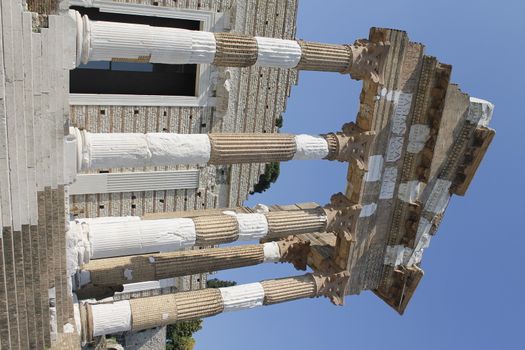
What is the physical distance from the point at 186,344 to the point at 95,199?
14357 mm

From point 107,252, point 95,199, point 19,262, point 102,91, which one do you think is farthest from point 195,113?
point 19,262

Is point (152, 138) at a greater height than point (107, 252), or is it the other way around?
point (152, 138)

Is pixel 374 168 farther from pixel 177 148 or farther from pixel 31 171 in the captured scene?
pixel 31 171

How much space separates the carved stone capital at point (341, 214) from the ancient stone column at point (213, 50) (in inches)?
135

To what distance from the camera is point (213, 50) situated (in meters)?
12.2

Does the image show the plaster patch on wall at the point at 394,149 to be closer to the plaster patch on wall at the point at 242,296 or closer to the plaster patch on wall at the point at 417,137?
the plaster patch on wall at the point at 417,137

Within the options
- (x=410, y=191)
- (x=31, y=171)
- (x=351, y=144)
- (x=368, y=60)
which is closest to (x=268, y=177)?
(x=410, y=191)

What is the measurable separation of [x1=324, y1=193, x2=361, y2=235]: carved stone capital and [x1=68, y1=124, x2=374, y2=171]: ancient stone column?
1.30 meters

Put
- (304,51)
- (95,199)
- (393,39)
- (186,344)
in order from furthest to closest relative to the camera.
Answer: (186,344), (95,199), (393,39), (304,51)

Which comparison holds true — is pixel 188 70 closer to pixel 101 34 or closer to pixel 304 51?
pixel 304 51

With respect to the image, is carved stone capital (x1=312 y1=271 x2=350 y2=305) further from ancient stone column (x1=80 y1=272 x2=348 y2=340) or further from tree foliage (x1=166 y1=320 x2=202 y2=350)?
tree foliage (x1=166 y1=320 x2=202 y2=350)

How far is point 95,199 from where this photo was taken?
Answer: 1792cm

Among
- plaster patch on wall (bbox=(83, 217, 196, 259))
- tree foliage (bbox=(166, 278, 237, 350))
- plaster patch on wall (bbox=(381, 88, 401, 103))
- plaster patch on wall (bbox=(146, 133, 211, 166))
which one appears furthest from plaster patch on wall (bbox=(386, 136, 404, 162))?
tree foliage (bbox=(166, 278, 237, 350))

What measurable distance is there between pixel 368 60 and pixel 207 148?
195 inches
